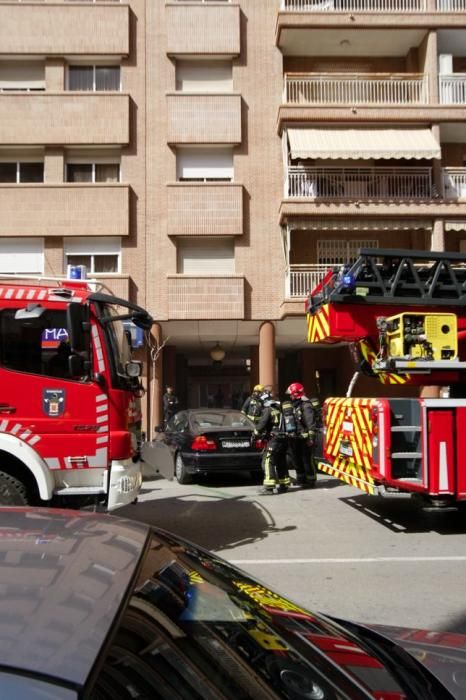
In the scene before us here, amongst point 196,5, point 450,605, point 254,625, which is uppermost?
point 196,5

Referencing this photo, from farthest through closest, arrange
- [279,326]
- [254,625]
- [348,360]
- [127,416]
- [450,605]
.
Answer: [348,360], [279,326], [127,416], [450,605], [254,625]

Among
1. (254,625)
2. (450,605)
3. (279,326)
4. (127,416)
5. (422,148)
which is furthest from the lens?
(279,326)

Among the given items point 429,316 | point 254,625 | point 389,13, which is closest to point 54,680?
point 254,625

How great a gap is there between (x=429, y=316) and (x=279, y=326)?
1202 cm

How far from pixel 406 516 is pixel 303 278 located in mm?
11256

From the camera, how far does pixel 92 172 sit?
63.9ft

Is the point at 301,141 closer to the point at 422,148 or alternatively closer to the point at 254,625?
the point at 422,148

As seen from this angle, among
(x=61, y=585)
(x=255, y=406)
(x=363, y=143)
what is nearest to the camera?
(x=61, y=585)

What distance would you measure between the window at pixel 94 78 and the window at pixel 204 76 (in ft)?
6.38

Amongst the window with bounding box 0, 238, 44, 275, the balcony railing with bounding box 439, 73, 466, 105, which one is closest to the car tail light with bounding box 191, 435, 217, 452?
the window with bounding box 0, 238, 44, 275

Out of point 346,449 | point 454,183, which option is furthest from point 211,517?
point 454,183

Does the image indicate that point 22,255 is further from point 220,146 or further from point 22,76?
point 220,146

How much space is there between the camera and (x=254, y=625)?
1.77 m

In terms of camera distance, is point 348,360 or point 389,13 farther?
point 348,360
